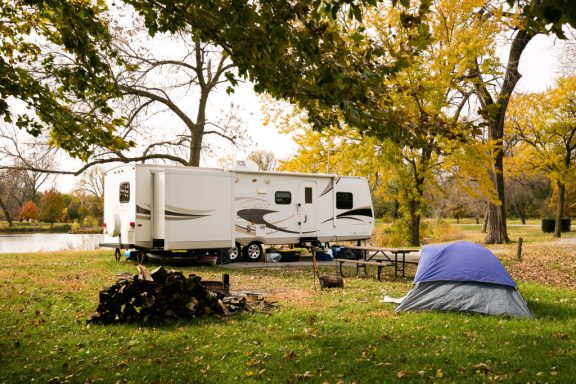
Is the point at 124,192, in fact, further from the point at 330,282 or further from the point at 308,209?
the point at 330,282

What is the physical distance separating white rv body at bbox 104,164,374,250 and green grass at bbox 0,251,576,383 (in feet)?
16.7

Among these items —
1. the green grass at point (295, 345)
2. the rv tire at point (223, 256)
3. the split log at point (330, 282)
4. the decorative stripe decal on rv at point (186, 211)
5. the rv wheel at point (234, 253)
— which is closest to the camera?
the green grass at point (295, 345)

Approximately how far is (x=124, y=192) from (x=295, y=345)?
10198 mm

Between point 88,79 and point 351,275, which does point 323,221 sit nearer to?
point 351,275

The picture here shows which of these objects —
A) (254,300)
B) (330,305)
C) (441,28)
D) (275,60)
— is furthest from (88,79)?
(441,28)

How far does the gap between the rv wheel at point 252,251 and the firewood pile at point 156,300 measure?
28.7 feet

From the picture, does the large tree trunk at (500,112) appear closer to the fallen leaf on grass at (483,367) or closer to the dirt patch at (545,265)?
the dirt patch at (545,265)

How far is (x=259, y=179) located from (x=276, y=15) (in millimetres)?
12001

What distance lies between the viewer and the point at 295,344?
662 centimetres

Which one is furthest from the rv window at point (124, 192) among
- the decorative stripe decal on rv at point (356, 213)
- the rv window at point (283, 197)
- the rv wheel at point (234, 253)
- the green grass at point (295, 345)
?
the decorative stripe decal on rv at point (356, 213)

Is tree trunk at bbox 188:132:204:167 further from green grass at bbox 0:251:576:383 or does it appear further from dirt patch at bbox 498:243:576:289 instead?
green grass at bbox 0:251:576:383

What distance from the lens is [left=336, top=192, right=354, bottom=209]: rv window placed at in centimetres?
1923

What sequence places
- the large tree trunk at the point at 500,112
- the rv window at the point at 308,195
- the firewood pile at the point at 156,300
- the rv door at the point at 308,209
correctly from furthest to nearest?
the large tree trunk at the point at 500,112 → the rv window at the point at 308,195 → the rv door at the point at 308,209 → the firewood pile at the point at 156,300

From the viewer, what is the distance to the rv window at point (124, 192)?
1516cm
